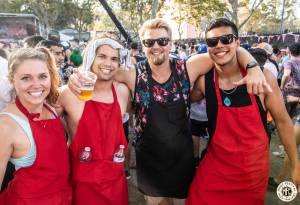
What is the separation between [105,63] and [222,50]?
0.96 m

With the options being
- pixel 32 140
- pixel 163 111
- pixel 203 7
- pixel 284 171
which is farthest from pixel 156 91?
pixel 203 7

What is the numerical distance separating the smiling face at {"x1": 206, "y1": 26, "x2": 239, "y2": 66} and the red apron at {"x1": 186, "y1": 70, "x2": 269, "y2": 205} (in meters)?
0.16

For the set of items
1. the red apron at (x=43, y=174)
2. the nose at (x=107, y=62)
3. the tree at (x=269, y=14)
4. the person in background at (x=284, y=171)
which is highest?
the tree at (x=269, y=14)

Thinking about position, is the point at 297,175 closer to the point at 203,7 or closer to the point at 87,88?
the point at 87,88

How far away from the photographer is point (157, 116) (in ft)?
8.87

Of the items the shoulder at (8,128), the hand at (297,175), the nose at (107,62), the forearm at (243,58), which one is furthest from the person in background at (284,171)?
the shoulder at (8,128)

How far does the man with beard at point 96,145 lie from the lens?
7.75 feet

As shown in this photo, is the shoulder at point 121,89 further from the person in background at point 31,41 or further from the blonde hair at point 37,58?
the person in background at point 31,41

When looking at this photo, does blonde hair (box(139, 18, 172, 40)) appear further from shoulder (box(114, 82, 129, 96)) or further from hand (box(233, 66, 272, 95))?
hand (box(233, 66, 272, 95))

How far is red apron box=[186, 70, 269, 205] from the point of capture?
8.22 ft

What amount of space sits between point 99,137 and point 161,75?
0.80 m

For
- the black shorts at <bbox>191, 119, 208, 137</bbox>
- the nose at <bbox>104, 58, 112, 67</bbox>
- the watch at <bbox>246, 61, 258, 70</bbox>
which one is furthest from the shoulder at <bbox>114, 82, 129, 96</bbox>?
the black shorts at <bbox>191, 119, 208, 137</bbox>

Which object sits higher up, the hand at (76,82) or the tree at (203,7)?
the tree at (203,7)

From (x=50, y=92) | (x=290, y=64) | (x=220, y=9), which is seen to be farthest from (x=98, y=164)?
(x=220, y=9)
